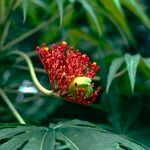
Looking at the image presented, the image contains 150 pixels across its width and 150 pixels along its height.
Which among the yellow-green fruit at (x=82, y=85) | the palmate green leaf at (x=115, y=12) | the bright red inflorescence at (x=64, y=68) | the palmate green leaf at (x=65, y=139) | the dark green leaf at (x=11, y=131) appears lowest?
the palmate green leaf at (x=65, y=139)

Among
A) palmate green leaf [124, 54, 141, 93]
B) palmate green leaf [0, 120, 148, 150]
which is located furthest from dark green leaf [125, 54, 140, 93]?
palmate green leaf [0, 120, 148, 150]

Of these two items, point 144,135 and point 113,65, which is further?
point 144,135

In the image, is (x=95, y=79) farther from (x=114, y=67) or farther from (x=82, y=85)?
(x=82, y=85)

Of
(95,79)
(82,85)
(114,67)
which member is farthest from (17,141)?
(95,79)

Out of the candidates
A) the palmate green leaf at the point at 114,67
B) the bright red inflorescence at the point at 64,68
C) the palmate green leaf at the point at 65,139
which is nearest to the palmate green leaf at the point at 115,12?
the palmate green leaf at the point at 114,67

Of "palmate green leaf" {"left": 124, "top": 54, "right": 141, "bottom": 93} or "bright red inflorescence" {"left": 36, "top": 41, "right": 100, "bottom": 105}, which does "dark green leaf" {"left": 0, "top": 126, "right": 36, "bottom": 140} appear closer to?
"bright red inflorescence" {"left": 36, "top": 41, "right": 100, "bottom": 105}

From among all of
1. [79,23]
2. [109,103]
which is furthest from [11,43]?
[79,23]

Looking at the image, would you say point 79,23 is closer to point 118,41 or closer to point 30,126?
point 118,41

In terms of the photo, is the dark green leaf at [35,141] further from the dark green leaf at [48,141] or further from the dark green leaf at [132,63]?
the dark green leaf at [132,63]
